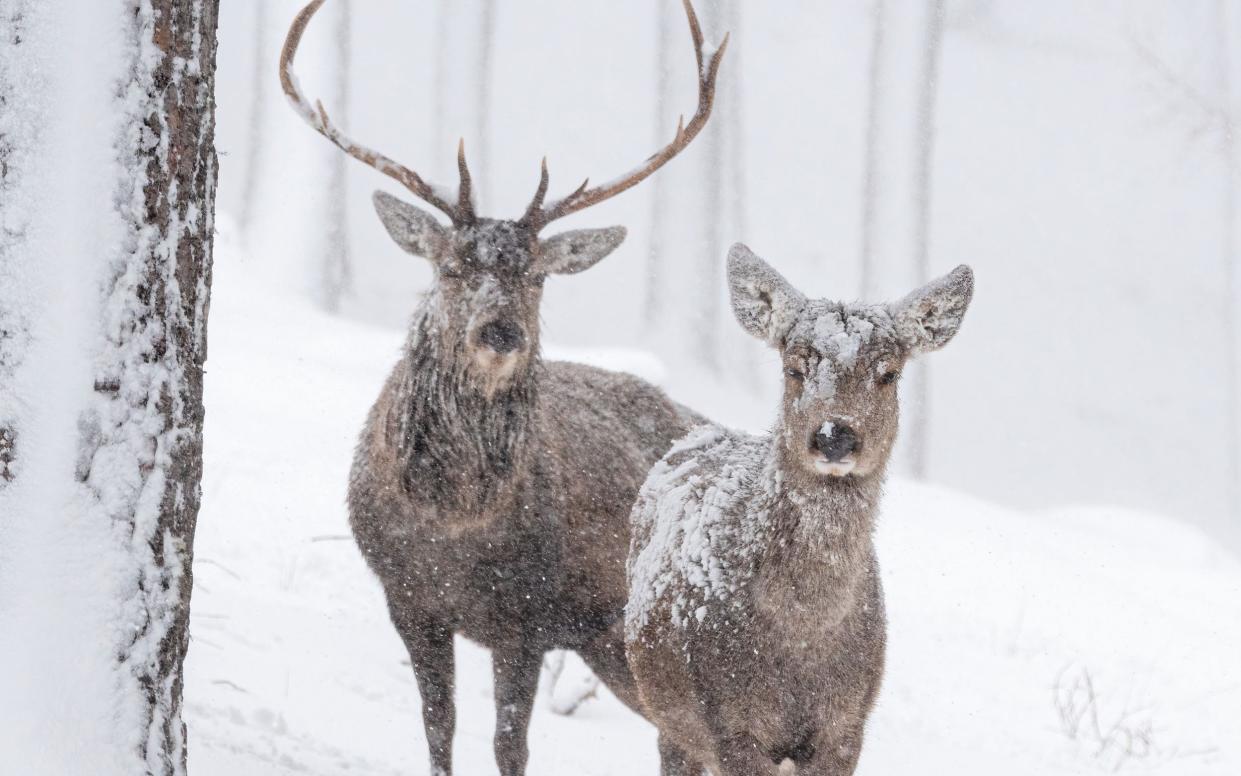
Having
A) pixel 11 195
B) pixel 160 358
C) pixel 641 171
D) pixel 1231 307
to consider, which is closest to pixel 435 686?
pixel 641 171

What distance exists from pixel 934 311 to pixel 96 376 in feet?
8.50

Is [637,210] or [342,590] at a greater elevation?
[637,210]

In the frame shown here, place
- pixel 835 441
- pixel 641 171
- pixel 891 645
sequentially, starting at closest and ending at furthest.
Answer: pixel 835 441 → pixel 641 171 → pixel 891 645

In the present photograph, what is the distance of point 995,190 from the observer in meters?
37.2

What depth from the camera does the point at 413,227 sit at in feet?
17.8

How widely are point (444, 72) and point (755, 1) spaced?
13.4 m

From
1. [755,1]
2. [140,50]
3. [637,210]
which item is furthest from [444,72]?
[140,50]

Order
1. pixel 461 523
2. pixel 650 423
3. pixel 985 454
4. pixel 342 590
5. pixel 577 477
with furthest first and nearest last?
1. pixel 985 454
2. pixel 342 590
3. pixel 650 423
4. pixel 577 477
5. pixel 461 523

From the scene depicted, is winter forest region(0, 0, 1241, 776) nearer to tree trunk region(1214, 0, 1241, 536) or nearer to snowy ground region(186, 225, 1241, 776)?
snowy ground region(186, 225, 1241, 776)

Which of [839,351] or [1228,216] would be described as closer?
[839,351]

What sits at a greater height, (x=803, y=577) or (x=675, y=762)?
(x=803, y=577)

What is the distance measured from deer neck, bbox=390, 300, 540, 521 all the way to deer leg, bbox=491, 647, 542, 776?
612 millimetres

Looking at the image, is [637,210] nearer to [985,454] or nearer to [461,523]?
[985,454]

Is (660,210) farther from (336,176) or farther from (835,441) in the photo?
(835,441)
